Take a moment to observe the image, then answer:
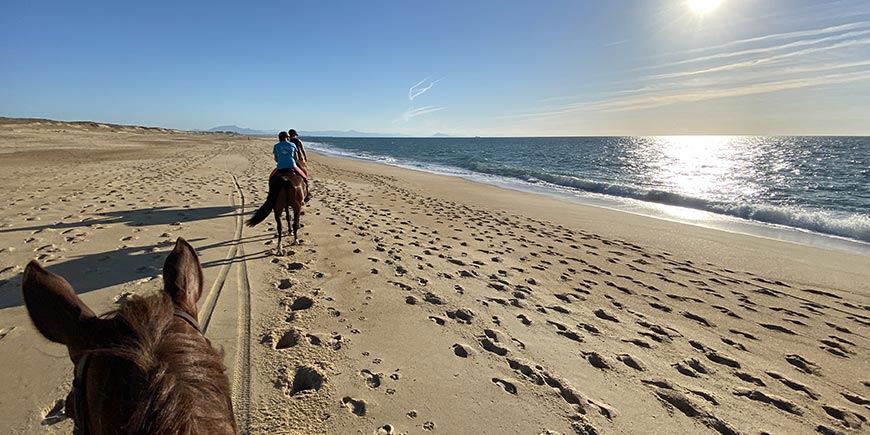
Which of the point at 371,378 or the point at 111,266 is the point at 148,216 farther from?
the point at 371,378

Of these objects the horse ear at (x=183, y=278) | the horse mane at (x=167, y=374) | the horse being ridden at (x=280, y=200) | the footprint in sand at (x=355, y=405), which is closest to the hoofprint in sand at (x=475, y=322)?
the footprint in sand at (x=355, y=405)

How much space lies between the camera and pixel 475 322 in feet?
13.9

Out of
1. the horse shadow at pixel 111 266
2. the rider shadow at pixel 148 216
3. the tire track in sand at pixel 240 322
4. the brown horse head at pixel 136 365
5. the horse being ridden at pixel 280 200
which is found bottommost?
the tire track in sand at pixel 240 322

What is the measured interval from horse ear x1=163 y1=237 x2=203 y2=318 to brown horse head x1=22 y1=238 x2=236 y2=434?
0.97 ft

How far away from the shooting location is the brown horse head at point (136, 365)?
0.93m

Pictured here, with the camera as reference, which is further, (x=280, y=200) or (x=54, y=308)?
(x=280, y=200)

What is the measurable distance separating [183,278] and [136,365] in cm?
78

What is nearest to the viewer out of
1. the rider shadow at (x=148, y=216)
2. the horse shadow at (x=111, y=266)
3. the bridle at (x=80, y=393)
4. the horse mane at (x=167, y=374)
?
the horse mane at (x=167, y=374)

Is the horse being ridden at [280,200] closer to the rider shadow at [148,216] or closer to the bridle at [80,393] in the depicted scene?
the rider shadow at [148,216]

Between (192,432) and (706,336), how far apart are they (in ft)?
17.6

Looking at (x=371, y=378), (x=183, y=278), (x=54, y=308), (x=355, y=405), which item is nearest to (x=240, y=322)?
(x=371, y=378)

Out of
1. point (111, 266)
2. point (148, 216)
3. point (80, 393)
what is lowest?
point (111, 266)

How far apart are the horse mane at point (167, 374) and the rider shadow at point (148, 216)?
7786 millimetres

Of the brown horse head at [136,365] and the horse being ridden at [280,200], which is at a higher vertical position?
the brown horse head at [136,365]
